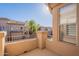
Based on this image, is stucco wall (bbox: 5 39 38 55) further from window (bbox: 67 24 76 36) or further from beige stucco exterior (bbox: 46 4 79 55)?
window (bbox: 67 24 76 36)

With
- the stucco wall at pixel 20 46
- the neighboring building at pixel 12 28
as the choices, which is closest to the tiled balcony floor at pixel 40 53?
the stucco wall at pixel 20 46

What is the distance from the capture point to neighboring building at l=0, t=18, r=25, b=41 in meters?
2.57

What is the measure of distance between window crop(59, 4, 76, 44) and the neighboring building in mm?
908

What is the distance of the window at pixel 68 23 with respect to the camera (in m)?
2.52

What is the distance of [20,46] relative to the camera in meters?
2.62

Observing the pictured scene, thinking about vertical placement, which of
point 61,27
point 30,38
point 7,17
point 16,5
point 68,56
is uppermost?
point 16,5

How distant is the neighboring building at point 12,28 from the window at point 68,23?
91cm

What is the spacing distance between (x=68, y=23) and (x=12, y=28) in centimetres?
124

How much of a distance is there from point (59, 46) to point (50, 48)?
204 mm

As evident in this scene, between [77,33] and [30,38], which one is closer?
[77,33]

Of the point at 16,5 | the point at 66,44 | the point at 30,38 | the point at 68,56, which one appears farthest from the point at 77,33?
the point at 16,5

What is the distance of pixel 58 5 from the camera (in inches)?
105

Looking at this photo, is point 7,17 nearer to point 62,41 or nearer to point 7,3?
point 7,3

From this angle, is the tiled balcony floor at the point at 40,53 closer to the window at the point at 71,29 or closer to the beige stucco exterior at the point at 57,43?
the beige stucco exterior at the point at 57,43
